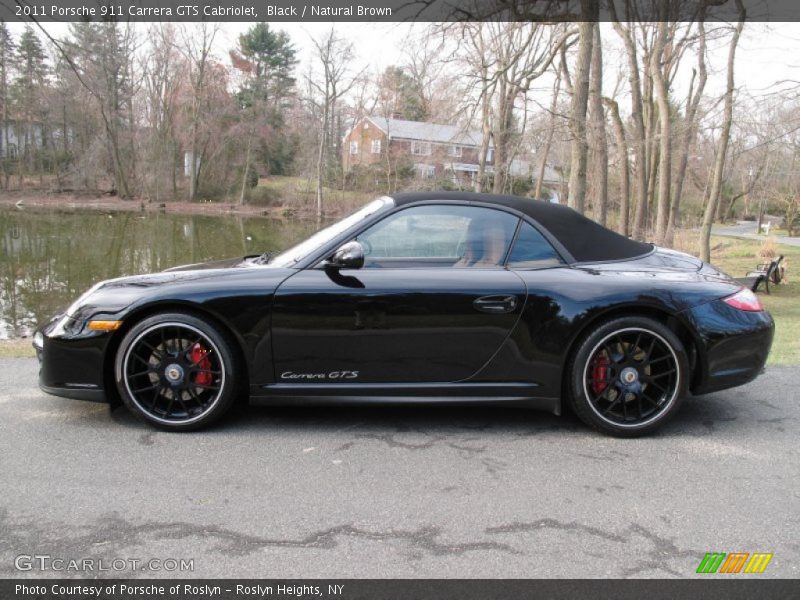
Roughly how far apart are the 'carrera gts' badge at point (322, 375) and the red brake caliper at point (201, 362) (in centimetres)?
45

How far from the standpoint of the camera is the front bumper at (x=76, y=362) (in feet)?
11.6

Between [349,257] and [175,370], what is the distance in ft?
3.96

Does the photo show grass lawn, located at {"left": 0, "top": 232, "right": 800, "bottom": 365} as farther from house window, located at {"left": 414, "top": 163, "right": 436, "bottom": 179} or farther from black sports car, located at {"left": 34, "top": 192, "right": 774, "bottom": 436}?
house window, located at {"left": 414, "top": 163, "right": 436, "bottom": 179}

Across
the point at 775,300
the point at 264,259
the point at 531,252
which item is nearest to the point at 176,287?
the point at 264,259

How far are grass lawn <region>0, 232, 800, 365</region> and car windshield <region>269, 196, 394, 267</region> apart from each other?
3.12 m

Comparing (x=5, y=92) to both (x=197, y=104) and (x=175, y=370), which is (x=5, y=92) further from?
(x=175, y=370)

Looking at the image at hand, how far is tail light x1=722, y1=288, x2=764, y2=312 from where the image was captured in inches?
146

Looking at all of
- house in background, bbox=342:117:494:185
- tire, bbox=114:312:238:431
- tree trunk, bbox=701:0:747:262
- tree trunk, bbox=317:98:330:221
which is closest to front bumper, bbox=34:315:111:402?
tire, bbox=114:312:238:431

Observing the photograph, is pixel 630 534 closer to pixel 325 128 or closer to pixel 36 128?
pixel 325 128

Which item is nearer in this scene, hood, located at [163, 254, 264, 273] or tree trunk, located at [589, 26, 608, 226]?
hood, located at [163, 254, 264, 273]

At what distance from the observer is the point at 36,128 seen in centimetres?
4866

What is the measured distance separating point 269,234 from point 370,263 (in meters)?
25.8
